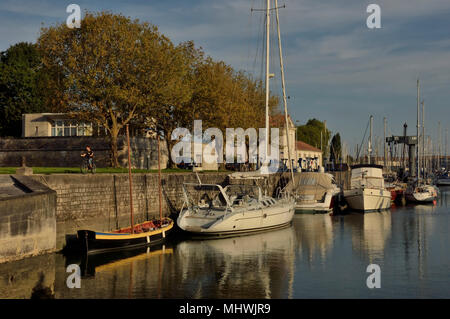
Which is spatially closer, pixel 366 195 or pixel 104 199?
pixel 104 199

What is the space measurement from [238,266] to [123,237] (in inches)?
275

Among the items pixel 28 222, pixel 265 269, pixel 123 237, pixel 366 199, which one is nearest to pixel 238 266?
pixel 265 269

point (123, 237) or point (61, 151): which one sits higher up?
point (61, 151)

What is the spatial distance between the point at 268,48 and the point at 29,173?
24.8 meters

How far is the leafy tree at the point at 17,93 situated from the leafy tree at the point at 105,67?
94.9 ft

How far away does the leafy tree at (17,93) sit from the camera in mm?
70688

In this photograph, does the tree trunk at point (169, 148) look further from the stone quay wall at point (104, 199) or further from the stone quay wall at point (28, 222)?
the stone quay wall at point (28, 222)

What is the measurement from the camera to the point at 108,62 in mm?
42156

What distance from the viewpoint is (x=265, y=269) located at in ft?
83.2

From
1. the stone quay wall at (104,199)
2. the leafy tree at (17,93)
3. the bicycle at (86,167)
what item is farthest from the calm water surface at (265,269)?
the leafy tree at (17,93)

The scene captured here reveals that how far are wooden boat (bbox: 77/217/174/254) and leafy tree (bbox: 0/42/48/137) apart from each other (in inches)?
1763

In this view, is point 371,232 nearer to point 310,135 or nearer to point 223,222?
point 223,222
